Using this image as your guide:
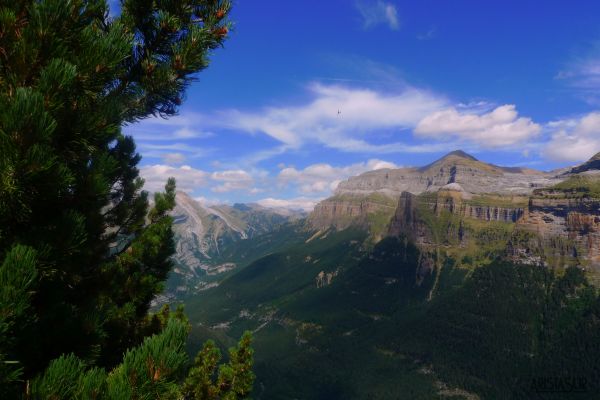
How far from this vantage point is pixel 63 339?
4.75 meters

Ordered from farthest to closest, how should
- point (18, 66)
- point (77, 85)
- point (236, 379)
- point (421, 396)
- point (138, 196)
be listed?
point (421, 396) → point (236, 379) → point (138, 196) → point (77, 85) → point (18, 66)

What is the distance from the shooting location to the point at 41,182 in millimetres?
4141

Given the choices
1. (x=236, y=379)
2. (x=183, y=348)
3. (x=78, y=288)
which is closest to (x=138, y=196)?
(x=78, y=288)

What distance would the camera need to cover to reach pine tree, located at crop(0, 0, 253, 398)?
363cm

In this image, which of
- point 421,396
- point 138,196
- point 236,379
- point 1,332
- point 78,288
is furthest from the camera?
point 421,396

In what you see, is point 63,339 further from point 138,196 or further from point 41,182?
point 138,196

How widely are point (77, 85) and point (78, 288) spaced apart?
489cm

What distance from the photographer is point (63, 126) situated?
4699 millimetres

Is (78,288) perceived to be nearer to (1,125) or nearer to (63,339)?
(63,339)

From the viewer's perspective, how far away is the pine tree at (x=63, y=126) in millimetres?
3629

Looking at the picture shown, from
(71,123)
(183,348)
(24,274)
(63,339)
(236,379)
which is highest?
(71,123)

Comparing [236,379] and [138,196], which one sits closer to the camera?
[138,196]

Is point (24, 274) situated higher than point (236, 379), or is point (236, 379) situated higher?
point (24, 274)

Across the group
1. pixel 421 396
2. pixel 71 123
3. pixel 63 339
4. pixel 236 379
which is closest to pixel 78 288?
pixel 63 339
